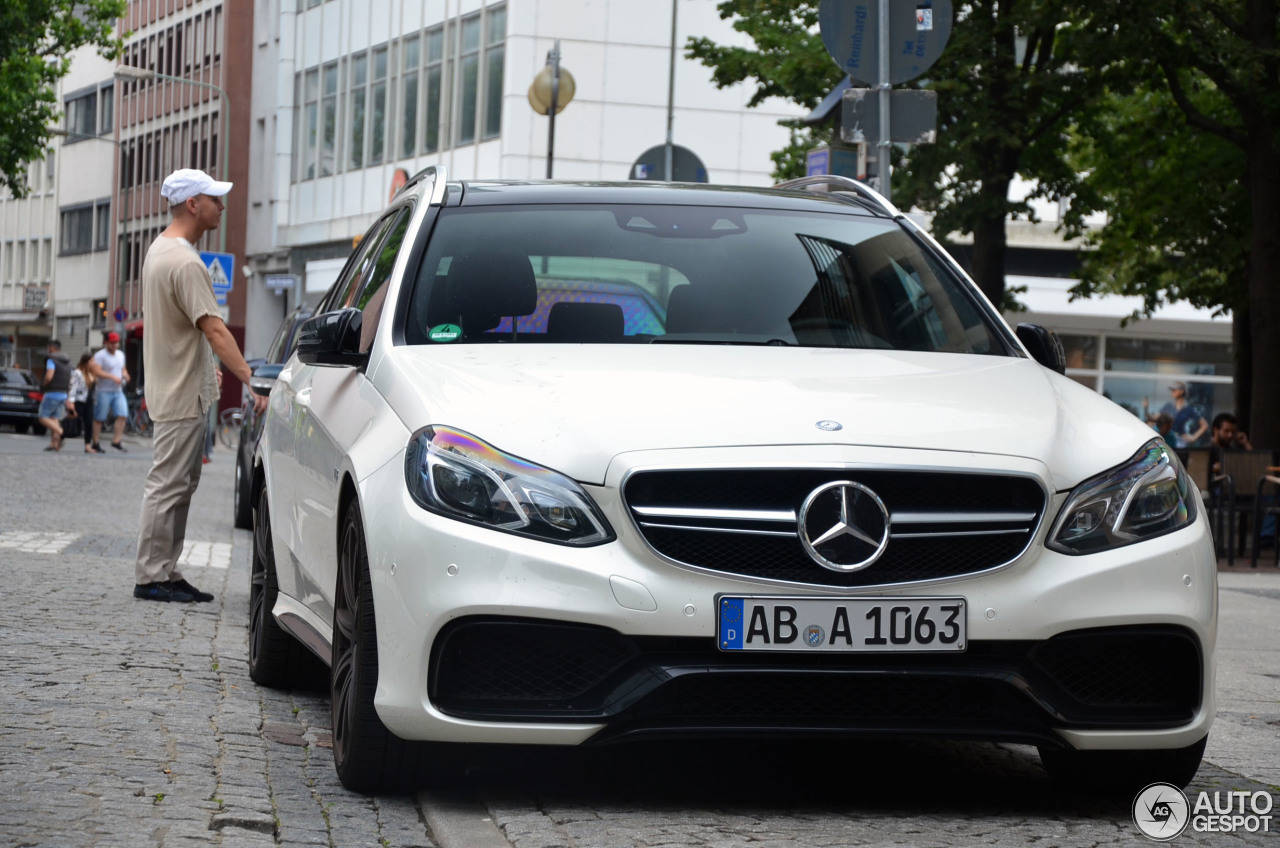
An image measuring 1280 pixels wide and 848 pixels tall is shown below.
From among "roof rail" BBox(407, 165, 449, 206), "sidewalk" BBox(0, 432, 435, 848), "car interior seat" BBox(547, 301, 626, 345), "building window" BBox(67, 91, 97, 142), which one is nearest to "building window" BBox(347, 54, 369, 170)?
"building window" BBox(67, 91, 97, 142)

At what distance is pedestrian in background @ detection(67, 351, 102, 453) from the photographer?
33.8 meters

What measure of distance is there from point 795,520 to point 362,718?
1.18 metres

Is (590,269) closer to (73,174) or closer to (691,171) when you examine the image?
(691,171)

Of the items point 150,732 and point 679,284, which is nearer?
point 150,732

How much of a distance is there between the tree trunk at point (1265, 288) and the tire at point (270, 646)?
55.0 feet

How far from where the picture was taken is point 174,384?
970 centimetres

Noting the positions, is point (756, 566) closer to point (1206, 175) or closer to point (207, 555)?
point (207, 555)

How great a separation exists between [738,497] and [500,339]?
1321mm

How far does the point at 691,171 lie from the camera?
69.4 feet

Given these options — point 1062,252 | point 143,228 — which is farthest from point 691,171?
point 143,228

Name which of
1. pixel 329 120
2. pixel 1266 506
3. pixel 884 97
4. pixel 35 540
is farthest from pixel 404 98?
pixel 884 97

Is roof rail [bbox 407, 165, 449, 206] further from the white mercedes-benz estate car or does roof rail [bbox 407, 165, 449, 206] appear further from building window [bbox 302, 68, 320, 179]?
building window [bbox 302, 68, 320, 179]

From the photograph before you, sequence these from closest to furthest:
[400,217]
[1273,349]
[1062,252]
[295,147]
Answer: [400,217]
[1273,349]
[1062,252]
[295,147]

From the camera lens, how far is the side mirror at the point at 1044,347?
6371 mm
